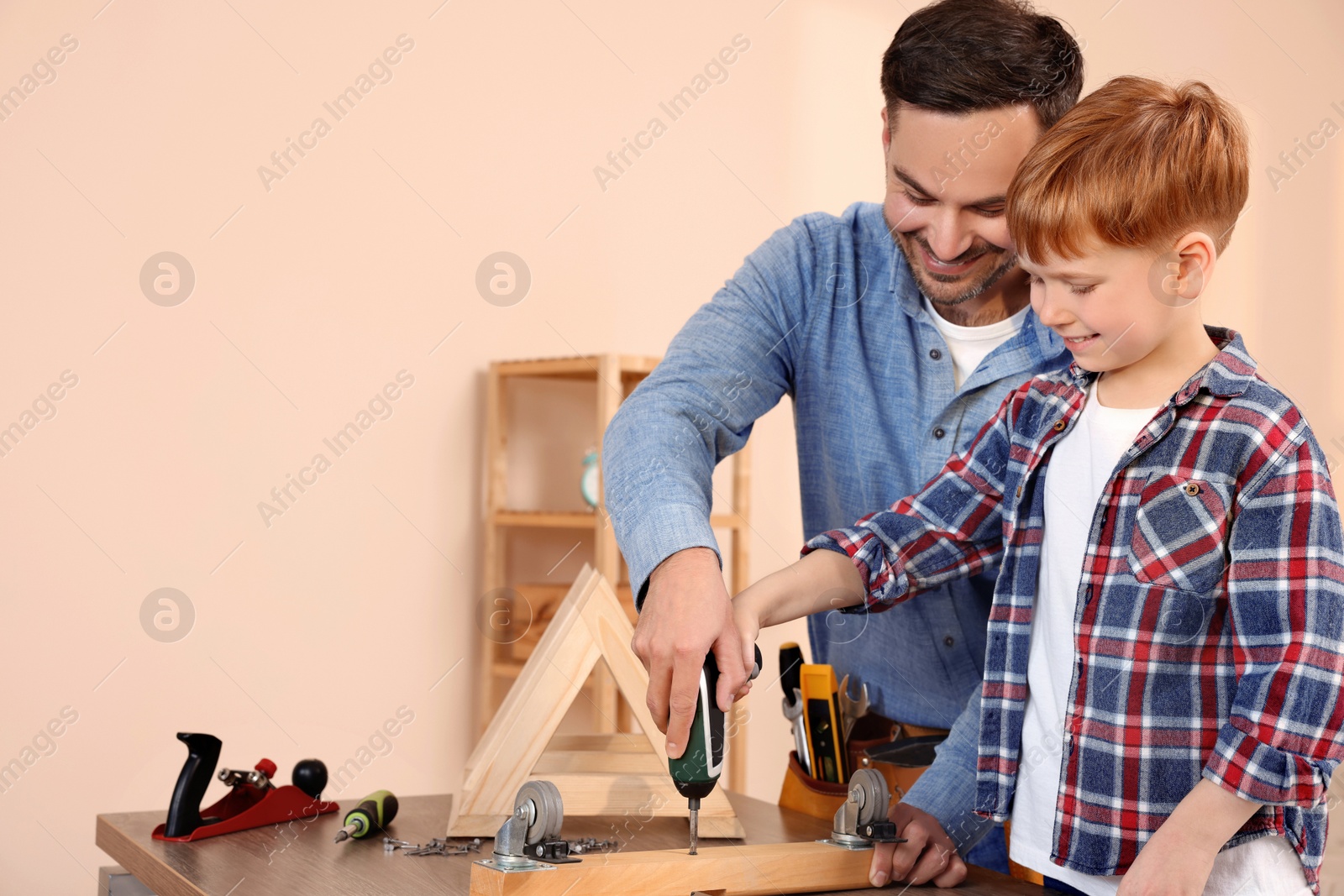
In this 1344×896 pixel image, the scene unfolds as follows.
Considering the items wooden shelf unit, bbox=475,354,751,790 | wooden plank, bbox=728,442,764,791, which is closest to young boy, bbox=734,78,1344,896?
wooden shelf unit, bbox=475,354,751,790

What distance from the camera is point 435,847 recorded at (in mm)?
1131

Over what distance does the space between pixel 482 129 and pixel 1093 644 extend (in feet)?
7.52

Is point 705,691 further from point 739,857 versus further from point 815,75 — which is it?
point 815,75

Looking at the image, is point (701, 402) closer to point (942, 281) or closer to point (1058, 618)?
point (942, 281)

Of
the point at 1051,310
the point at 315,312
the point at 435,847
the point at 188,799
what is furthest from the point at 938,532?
the point at 315,312

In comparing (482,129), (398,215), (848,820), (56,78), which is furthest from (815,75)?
(848,820)

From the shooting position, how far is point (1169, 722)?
90 cm

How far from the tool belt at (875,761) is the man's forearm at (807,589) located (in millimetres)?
268

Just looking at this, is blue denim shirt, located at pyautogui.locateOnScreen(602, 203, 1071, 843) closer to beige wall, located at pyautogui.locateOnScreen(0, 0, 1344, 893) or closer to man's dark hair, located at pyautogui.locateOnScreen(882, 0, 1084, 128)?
man's dark hair, located at pyautogui.locateOnScreen(882, 0, 1084, 128)

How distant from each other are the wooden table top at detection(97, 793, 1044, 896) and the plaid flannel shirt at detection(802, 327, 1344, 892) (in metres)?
0.18

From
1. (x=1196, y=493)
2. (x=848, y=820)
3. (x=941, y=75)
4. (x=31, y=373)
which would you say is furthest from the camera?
(x=31, y=373)

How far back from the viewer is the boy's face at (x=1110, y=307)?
0.93 m

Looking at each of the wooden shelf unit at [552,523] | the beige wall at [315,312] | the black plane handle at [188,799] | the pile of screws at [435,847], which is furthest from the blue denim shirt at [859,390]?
the beige wall at [315,312]

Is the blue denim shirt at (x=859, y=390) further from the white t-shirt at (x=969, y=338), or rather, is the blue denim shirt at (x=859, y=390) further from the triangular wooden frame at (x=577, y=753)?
the triangular wooden frame at (x=577, y=753)
